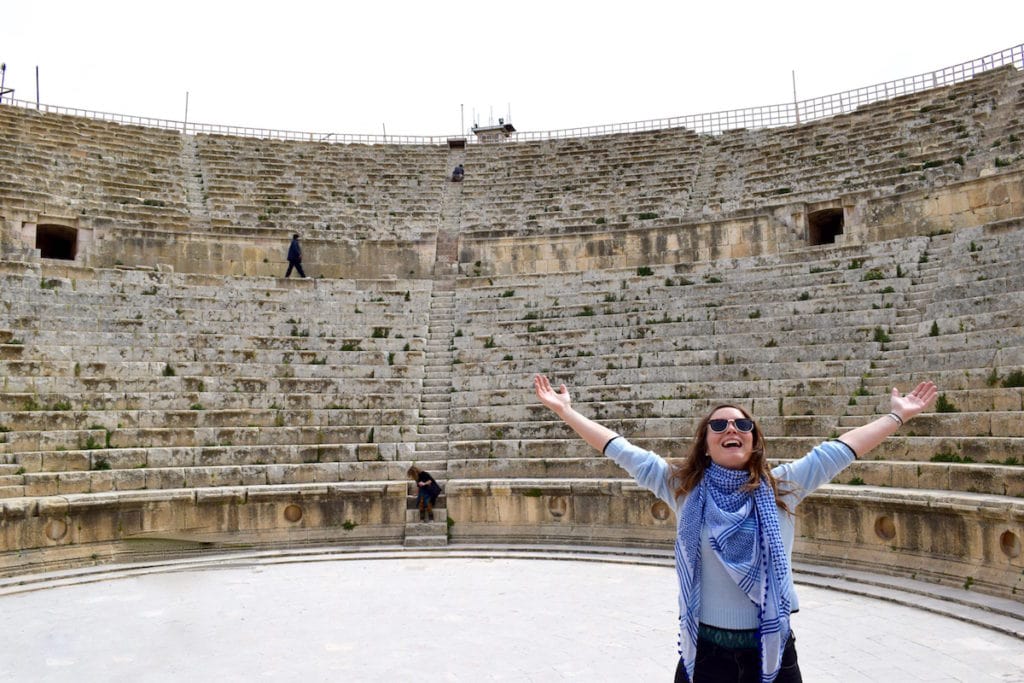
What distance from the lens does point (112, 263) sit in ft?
55.5

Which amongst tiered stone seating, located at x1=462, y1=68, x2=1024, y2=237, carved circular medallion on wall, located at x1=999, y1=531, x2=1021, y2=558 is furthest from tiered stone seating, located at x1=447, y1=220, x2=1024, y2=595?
tiered stone seating, located at x1=462, y1=68, x2=1024, y2=237

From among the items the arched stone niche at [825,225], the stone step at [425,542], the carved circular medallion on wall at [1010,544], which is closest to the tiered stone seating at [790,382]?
the carved circular medallion on wall at [1010,544]

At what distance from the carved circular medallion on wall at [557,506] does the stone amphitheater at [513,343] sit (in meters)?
0.04

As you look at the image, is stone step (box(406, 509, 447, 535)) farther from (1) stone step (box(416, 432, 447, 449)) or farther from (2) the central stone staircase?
(1) stone step (box(416, 432, 447, 449))

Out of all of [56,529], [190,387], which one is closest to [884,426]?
[56,529]

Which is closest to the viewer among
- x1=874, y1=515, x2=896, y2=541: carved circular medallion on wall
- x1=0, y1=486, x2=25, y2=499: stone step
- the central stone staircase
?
x1=874, y1=515, x2=896, y2=541: carved circular medallion on wall

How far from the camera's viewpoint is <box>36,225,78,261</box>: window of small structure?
16.8m

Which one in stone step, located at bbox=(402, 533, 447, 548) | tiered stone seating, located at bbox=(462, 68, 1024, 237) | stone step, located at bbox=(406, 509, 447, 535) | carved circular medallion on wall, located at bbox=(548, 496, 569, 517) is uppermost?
tiered stone seating, located at bbox=(462, 68, 1024, 237)

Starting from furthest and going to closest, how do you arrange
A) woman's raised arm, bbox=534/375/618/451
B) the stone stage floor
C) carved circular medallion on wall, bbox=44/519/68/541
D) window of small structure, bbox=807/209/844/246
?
window of small structure, bbox=807/209/844/246, carved circular medallion on wall, bbox=44/519/68/541, the stone stage floor, woman's raised arm, bbox=534/375/618/451

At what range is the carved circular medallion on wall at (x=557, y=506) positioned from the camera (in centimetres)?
1075

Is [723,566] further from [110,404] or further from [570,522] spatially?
[110,404]

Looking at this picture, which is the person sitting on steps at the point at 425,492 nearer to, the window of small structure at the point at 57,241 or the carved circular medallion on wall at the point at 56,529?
the carved circular medallion on wall at the point at 56,529

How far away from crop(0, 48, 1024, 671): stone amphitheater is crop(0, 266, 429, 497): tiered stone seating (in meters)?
0.05

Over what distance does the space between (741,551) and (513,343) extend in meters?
11.4
